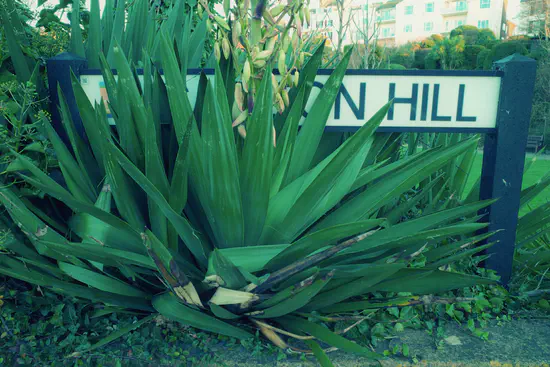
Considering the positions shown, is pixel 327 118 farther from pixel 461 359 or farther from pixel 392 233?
pixel 461 359

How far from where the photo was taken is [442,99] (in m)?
1.94

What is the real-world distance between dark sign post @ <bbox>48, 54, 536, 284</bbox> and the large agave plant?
16cm

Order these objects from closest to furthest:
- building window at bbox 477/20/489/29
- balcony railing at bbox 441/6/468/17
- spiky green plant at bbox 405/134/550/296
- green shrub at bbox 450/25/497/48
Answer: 1. spiky green plant at bbox 405/134/550/296
2. green shrub at bbox 450/25/497/48
3. building window at bbox 477/20/489/29
4. balcony railing at bbox 441/6/468/17

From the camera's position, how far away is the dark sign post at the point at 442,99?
1.92 meters

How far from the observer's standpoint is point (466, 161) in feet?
8.43

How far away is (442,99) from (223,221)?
41.6 inches

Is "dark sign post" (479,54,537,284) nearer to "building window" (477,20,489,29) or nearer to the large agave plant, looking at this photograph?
the large agave plant

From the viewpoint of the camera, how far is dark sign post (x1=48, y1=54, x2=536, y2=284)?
75.5 inches

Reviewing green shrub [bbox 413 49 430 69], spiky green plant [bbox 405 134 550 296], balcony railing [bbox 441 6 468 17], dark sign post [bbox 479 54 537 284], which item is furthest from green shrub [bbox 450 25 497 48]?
dark sign post [bbox 479 54 537 284]

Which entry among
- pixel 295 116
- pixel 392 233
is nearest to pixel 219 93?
pixel 295 116

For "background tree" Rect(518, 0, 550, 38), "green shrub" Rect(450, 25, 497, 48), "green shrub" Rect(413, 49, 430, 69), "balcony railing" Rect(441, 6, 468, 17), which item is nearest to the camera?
"background tree" Rect(518, 0, 550, 38)

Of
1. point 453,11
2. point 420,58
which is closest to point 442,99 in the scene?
point 420,58

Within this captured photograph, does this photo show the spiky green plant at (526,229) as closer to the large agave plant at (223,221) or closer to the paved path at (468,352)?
the paved path at (468,352)

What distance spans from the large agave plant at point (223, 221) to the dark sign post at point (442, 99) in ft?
0.54
